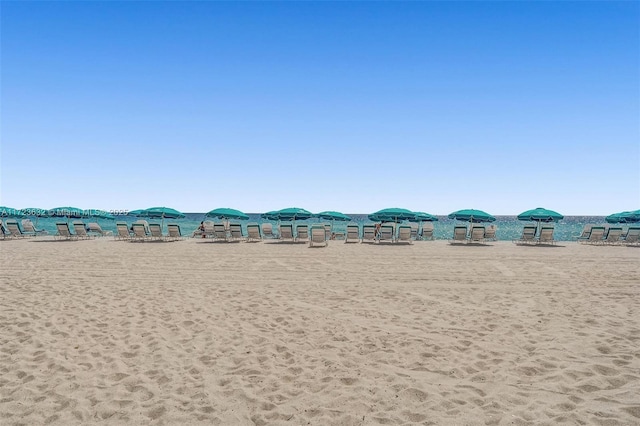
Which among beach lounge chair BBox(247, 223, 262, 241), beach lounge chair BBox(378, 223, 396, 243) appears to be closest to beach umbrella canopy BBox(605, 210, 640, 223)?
beach lounge chair BBox(378, 223, 396, 243)

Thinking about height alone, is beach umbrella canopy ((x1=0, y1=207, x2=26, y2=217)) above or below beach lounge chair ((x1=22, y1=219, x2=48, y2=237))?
above

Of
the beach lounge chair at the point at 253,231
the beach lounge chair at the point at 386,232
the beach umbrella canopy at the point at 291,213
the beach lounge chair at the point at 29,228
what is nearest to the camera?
the beach lounge chair at the point at 386,232

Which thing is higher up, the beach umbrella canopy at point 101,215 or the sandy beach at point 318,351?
the beach umbrella canopy at point 101,215

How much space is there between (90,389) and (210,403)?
1.14 m

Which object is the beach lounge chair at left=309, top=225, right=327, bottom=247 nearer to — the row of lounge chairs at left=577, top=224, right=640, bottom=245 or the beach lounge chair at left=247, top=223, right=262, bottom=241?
the beach lounge chair at left=247, top=223, right=262, bottom=241

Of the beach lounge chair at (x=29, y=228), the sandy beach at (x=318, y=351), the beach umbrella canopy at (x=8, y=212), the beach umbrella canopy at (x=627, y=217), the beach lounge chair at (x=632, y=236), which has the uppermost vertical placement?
the beach umbrella canopy at (x=8, y=212)

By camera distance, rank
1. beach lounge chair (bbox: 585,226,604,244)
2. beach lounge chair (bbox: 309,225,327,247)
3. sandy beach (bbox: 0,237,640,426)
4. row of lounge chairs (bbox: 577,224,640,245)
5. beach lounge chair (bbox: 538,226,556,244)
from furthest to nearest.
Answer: beach lounge chair (bbox: 585,226,604,244) → row of lounge chairs (bbox: 577,224,640,245) → beach lounge chair (bbox: 538,226,556,244) → beach lounge chair (bbox: 309,225,327,247) → sandy beach (bbox: 0,237,640,426)

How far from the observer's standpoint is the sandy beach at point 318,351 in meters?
2.88

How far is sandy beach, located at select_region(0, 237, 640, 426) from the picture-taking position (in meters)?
2.88

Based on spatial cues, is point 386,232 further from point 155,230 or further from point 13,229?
point 13,229

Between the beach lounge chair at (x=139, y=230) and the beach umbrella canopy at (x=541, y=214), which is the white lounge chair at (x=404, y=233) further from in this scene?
the beach lounge chair at (x=139, y=230)

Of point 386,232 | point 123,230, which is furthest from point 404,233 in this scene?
point 123,230

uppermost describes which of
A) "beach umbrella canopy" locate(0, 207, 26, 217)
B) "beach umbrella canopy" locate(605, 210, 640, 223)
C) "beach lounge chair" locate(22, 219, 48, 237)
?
"beach umbrella canopy" locate(0, 207, 26, 217)

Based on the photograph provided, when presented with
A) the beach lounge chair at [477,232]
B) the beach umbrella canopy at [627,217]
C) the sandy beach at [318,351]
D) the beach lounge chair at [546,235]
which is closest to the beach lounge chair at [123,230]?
the sandy beach at [318,351]
